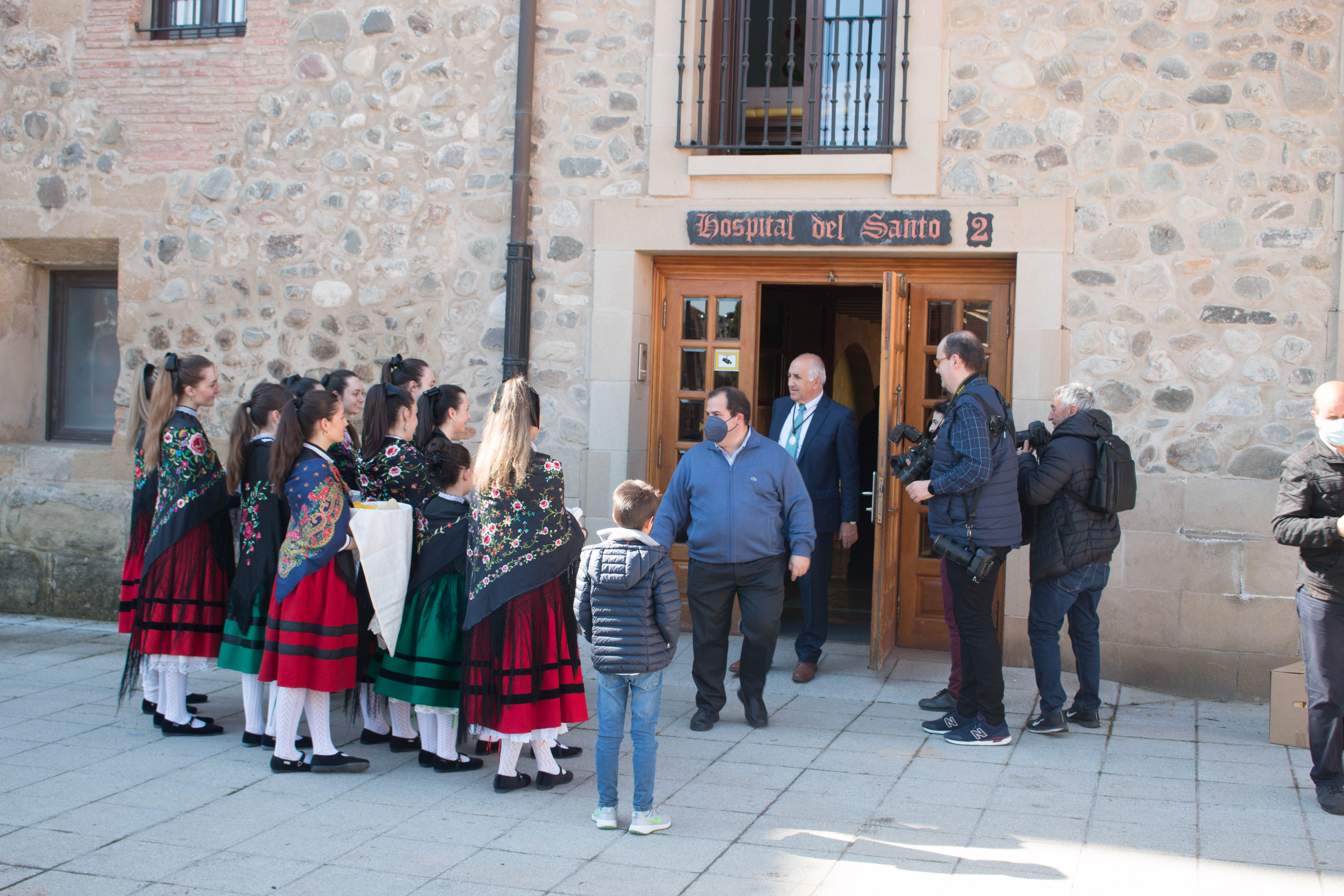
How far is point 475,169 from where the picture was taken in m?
6.99

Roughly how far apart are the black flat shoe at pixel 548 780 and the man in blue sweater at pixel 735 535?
983mm

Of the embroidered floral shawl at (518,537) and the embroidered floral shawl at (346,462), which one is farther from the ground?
the embroidered floral shawl at (346,462)

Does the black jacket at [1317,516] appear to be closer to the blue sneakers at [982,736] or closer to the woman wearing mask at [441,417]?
the blue sneakers at [982,736]

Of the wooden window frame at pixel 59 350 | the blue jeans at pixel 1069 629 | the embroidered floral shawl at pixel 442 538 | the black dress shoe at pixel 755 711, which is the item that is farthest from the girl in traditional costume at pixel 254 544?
the wooden window frame at pixel 59 350

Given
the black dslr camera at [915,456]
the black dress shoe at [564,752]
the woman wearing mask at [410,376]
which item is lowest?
the black dress shoe at [564,752]

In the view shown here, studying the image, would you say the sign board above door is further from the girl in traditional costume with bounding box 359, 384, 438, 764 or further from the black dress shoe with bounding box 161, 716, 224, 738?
the black dress shoe with bounding box 161, 716, 224, 738

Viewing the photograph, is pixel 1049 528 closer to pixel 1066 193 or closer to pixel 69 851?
pixel 1066 193

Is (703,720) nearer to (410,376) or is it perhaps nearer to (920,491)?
(920,491)

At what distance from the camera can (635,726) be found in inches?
154

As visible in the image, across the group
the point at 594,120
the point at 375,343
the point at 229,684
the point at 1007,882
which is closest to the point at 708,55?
the point at 594,120

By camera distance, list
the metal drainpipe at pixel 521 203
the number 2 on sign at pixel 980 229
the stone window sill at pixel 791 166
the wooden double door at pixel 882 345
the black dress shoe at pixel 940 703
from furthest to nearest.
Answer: the metal drainpipe at pixel 521 203 → the wooden double door at pixel 882 345 → the stone window sill at pixel 791 166 → the number 2 on sign at pixel 980 229 → the black dress shoe at pixel 940 703

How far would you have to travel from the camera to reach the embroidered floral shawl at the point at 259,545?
479cm

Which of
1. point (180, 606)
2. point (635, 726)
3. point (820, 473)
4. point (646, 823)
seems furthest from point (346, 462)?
point (820, 473)

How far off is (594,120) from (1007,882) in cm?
487
